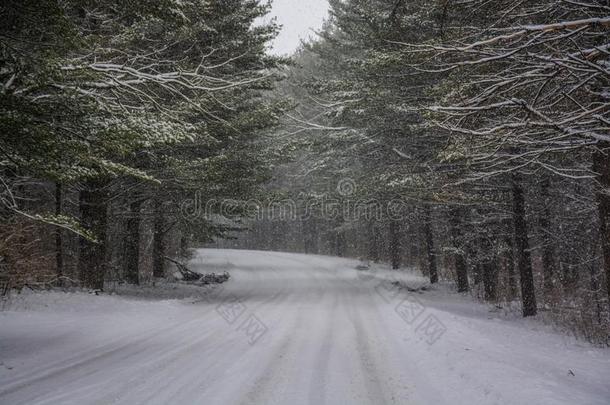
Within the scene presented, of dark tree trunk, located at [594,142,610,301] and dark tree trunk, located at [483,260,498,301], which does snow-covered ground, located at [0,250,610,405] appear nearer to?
dark tree trunk, located at [594,142,610,301]

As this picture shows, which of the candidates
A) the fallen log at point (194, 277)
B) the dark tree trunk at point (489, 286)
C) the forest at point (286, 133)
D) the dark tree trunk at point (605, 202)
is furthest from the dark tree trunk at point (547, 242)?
the fallen log at point (194, 277)

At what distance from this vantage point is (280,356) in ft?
22.9

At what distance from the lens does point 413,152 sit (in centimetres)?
1656

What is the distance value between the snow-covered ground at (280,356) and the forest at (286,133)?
5.69ft

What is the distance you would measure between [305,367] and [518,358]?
11.9 ft

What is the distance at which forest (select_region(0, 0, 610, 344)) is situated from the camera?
19.7 feet

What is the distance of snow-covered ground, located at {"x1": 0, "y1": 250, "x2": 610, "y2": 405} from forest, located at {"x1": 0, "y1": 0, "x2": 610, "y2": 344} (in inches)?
68.3

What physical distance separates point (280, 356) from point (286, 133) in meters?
10.4

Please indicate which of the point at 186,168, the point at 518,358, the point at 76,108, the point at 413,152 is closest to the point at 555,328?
the point at 518,358

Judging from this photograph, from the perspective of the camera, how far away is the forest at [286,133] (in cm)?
602

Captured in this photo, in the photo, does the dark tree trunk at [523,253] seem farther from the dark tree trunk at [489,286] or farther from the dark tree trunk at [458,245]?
the dark tree trunk at [489,286]

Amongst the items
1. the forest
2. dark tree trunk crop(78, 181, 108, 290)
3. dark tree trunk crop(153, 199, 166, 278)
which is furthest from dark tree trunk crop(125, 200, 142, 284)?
dark tree trunk crop(78, 181, 108, 290)

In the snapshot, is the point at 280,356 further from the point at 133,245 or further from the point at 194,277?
the point at 194,277

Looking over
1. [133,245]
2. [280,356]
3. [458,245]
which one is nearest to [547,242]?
[458,245]
